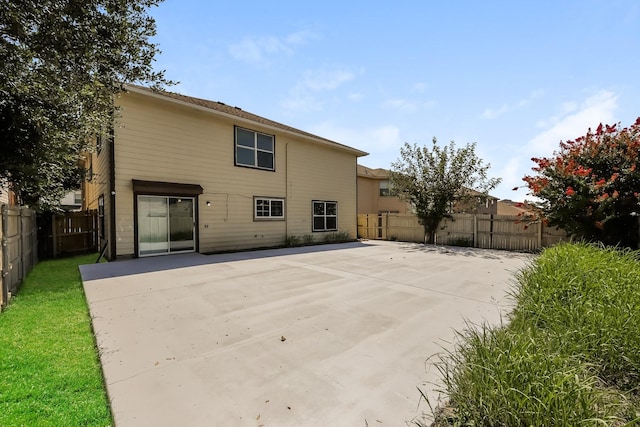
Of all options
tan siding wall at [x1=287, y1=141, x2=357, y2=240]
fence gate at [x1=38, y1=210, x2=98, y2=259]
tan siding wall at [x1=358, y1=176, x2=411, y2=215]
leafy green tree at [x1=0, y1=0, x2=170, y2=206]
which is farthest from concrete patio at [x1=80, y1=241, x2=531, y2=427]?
tan siding wall at [x1=358, y1=176, x2=411, y2=215]

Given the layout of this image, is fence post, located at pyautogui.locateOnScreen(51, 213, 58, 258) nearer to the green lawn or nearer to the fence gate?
the fence gate

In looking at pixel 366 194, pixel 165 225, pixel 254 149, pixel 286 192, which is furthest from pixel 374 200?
pixel 165 225

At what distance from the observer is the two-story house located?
9078 mm

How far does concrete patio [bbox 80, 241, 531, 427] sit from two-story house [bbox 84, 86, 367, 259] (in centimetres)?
261

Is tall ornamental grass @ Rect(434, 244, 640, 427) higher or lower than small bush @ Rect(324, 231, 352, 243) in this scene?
higher

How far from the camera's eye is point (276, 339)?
11.8 feet

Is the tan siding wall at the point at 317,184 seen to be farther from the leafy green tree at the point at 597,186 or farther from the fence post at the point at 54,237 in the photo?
the leafy green tree at the point at 597,186

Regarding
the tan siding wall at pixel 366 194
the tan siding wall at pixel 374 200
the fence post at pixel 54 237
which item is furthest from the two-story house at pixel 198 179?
the tan siding wall at pixel 374 200

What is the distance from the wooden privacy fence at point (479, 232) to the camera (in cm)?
1194

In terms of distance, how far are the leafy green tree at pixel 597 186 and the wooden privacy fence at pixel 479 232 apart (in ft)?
6.21

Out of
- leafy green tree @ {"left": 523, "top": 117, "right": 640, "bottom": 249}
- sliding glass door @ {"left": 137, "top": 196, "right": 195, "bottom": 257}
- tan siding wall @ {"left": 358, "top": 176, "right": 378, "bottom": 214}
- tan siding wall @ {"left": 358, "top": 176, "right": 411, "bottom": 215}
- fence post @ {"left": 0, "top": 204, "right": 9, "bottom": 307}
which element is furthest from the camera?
tan siding wall @ {"left": 358, "top": 176, "right": 411, "bottom": 215}

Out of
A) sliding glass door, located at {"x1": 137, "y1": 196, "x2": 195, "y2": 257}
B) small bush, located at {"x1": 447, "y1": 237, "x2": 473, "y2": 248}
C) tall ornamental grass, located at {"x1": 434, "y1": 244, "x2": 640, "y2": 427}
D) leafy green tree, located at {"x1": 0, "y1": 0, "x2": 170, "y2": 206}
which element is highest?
leafy green tree, located at {"x1": 0, "y1": 0, "x2": 170, "y2": 206}

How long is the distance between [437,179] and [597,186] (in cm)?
596

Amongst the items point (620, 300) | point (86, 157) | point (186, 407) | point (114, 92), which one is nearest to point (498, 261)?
point (620, 300)
